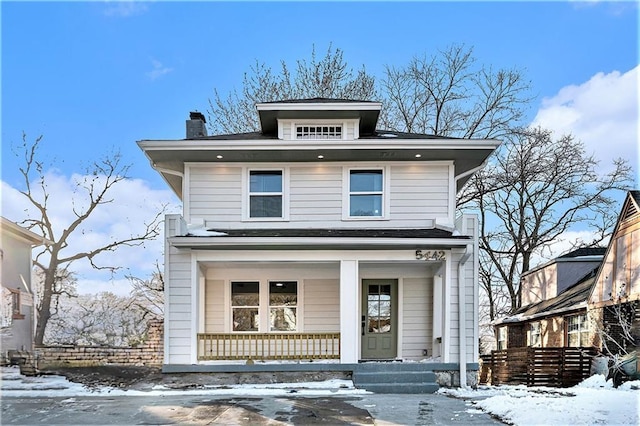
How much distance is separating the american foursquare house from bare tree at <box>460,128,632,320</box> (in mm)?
11045

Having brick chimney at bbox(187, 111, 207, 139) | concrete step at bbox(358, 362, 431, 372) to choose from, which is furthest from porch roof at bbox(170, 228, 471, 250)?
brick chimney at bbox(187, 111, 207, 139)

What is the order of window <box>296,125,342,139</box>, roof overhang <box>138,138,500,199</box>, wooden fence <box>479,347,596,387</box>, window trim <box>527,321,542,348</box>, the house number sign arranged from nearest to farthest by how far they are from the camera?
the house number sign < roof overhang <box>138,138,500,199</box> < window <box>296,125,342,139</box> < wooden fence <box>479,347,596,387</box> < window trim <box>527,321,542,348</box>

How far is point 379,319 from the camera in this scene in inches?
493

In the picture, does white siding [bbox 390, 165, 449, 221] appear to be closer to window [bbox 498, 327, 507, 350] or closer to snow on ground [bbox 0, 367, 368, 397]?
snow on ground [bbox 0, 367, 368, 397]

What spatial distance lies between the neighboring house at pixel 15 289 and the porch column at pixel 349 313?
289 inches

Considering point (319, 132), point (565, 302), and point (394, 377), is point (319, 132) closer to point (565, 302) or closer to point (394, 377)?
point (394, 377)

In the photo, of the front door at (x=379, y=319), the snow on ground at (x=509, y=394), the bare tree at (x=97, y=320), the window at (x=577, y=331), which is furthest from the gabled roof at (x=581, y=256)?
the bare tree at (x=97, y=320)

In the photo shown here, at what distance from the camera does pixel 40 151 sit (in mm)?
20297

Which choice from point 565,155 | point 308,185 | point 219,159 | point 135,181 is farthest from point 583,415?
point 135,181

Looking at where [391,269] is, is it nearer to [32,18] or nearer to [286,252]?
[286,252]

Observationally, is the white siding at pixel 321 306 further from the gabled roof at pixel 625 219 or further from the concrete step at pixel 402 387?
the gabled roof at pixel 625 219

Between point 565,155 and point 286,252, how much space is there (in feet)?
53.8

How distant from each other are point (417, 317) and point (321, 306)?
2.31 metres

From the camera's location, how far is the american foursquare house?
10.9m
